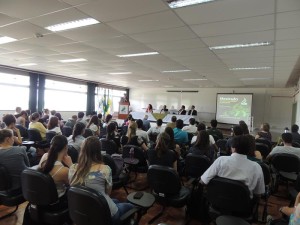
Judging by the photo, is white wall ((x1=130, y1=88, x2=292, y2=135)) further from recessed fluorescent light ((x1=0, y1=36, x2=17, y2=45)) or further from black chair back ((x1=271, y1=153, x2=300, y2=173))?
recessed fluorescent light ((x1=0, y1=36, x2=17, y2=45))

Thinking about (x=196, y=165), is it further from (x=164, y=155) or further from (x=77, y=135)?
(x=77, y=135)

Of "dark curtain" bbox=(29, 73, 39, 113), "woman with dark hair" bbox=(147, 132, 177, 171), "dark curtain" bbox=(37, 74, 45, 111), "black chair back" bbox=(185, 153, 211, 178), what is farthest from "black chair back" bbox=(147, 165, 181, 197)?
"dark curtain" bbox=(37, 74, 45, 111)

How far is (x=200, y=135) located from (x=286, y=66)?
453 cm

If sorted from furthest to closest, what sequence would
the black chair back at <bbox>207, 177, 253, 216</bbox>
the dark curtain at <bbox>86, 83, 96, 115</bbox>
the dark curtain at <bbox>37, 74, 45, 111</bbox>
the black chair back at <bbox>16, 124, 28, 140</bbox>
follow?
the dark curtain at <bbox>86, 83, 96, 115</bbox>
the dark curtain at <bbox>37, 74, 45, 111</bbox>
the black chair back at <bbox>16, 124, 28, 140</bbox>
the black chair back at <bbox>207, 177, 253, 216</bbox>

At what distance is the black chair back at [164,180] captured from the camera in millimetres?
2307

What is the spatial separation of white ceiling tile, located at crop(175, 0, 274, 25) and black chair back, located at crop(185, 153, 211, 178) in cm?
198

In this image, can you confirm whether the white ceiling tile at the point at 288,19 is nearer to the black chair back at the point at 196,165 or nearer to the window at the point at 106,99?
the black chair back at the point at 196,165

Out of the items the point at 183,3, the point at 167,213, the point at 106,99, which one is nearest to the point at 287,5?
the point at 183,3

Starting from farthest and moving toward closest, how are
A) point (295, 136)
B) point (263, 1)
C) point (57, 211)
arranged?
1. point (295, 136)
2. point (263, 1)
3. point (57, 211)

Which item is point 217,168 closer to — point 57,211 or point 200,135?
point 200,135

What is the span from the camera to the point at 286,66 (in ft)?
20.2

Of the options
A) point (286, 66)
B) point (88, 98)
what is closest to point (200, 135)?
point (286, 66)

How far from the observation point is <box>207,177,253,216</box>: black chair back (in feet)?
6.26

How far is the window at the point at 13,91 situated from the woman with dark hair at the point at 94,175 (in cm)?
842
